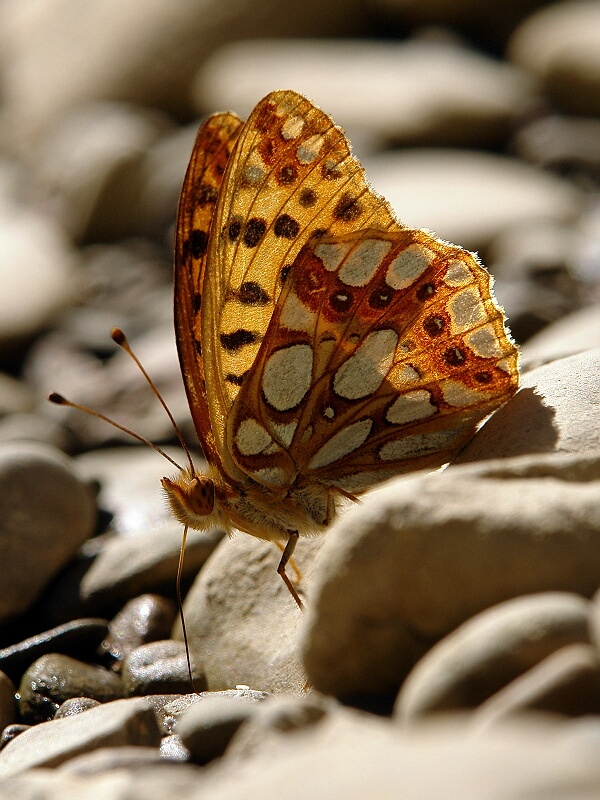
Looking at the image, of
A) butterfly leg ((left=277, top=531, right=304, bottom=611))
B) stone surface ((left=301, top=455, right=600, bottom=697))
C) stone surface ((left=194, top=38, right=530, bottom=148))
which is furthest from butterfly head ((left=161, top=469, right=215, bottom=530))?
stone surface ((left=194, top=38, right=530, bottom=148))

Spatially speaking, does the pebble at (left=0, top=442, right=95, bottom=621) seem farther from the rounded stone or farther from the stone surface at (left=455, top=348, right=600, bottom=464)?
the rounded stone

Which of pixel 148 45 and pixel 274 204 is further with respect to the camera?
pixel 148 45

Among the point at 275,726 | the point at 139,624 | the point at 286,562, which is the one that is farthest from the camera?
the point at 139,624

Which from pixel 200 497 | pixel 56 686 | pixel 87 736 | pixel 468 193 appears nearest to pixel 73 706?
pixel 56 686

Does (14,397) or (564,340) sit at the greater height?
(14,397)

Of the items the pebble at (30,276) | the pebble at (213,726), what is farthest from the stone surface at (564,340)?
the pebble at (30,276)

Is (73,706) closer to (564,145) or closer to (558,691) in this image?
(558,691)

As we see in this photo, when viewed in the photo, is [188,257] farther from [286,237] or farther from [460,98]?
[460,98]
